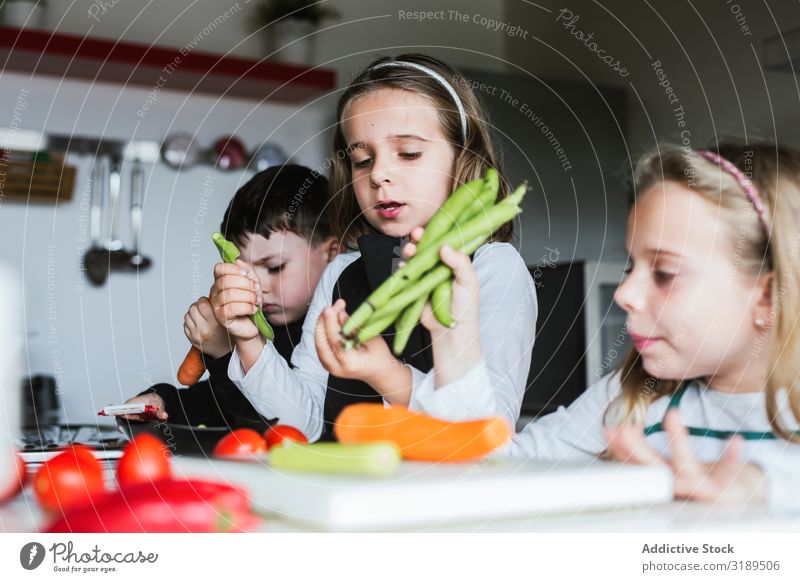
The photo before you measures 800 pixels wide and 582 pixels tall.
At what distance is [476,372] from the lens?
2.63ft

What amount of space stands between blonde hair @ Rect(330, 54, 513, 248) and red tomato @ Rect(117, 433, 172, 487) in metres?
0.40

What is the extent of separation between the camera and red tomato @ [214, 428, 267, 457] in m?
0.71

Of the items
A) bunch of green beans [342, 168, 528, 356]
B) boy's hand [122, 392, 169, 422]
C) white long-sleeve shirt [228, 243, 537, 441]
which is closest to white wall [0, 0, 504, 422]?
boy's hand [122, 392, 169, 422]

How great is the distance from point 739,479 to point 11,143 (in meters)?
1.28

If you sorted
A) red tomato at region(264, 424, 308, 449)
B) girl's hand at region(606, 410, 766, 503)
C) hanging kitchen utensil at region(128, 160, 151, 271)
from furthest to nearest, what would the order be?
hanging kitchen utensil at region(128, 160, 151, 271) → red tomato at region(264, 424, 308, 449) → girl's hand at region(606, 410, 766, 503)

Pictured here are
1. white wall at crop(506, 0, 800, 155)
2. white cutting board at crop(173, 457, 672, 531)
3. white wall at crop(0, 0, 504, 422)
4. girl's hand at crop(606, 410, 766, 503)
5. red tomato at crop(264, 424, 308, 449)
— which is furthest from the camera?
white wall at crop(0, 0, 504, 422)

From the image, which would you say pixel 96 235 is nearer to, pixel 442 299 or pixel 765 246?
pixel 442 299

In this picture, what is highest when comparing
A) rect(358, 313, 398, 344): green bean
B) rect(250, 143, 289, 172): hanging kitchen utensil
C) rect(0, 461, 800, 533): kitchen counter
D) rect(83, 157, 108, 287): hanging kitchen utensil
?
rect(250, 143, 289, 172): hanging kitchen utensil

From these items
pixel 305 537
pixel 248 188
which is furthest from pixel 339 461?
pixel 248 188

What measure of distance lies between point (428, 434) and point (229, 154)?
0.96m

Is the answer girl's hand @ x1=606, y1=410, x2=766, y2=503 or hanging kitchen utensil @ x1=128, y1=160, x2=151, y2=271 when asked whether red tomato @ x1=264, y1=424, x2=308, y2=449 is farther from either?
hanging kitchen utensil @ x1=128, y1=160, x2=151, y2=271

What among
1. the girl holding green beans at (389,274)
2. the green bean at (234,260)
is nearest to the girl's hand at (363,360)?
the girl holding green beans at (389,274)

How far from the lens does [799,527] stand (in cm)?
80

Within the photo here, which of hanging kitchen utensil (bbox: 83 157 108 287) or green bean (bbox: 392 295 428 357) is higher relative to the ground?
hanging kitchen utensil (bbox: 83 157 108 287)
